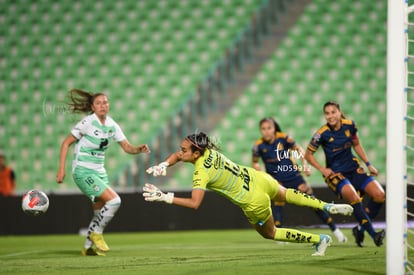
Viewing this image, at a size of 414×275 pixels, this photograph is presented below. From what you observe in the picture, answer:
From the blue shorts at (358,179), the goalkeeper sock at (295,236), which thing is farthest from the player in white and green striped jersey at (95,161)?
the blue shorts at (358,179)

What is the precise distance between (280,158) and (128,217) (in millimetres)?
4382

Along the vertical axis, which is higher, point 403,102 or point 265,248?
point 403,102

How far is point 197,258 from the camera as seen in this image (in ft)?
23.4

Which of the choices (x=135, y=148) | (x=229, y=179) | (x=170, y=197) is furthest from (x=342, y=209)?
(x=135, y=148)

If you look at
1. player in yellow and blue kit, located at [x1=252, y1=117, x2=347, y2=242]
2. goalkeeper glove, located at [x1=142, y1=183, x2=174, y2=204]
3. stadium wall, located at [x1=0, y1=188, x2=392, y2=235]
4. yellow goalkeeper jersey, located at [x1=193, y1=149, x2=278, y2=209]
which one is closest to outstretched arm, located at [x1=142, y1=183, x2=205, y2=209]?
goalkeeper glove, located at [x1=142, y1=183, x2=174, y2=204]

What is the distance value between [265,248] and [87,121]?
2.59 m

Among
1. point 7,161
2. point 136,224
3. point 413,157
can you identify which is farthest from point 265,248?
point 7,161

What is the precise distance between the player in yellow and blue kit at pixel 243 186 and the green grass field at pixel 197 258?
0.85 feet

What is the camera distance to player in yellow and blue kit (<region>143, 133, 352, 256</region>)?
20.9 ft

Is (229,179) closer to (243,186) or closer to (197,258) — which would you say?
(243,186)

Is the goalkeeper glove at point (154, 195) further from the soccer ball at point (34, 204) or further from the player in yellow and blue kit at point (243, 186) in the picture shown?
the soccer ball at point (34, 204)

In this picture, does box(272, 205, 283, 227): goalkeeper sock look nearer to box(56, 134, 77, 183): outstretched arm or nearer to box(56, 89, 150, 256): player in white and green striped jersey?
box(56, 89, 150, 256): player in white and green striped jersey

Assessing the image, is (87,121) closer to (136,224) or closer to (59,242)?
(59,242)

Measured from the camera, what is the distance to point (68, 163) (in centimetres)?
1538
